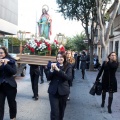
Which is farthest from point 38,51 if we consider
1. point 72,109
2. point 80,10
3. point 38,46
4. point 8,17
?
point 8,17

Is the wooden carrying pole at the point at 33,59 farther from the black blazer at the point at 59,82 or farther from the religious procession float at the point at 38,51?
the black blazer at the point at 59,82

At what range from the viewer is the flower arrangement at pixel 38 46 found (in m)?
8.07

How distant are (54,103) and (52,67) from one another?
2.35ft

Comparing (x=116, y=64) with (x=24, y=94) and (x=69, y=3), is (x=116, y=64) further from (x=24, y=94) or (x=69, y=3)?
(x=69, y=3)

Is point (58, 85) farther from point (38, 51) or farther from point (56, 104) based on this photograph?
point (38, 51)

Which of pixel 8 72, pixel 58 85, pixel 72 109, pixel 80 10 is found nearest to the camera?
pixel 58 85

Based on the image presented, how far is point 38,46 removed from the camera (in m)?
8.15

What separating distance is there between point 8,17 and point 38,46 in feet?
143

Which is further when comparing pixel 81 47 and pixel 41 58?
pixel 81 47

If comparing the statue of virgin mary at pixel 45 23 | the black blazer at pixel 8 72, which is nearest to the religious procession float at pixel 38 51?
the black blazer at pixel 8 72

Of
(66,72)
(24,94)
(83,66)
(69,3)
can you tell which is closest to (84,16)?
(69,3)

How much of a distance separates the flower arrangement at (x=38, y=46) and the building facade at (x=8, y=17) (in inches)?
1501

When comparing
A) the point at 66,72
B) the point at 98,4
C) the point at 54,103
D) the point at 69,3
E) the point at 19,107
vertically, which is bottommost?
the point at 19,107

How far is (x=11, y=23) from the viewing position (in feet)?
174
